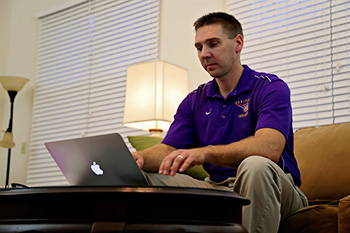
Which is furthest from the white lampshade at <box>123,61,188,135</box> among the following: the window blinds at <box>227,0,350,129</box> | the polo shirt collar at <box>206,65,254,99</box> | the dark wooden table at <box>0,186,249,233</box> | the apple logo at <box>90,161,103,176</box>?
the dark wooden table at <box>0,186,249,233</box>

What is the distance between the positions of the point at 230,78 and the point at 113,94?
2.02 m

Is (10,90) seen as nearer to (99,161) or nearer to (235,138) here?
(235,138)

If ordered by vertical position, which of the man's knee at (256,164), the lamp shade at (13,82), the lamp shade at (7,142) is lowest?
the man's knee at (256,164)

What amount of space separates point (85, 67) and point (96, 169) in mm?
2819

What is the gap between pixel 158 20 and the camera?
3707 mm

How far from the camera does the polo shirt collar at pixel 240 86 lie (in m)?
1.95

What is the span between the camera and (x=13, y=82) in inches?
164

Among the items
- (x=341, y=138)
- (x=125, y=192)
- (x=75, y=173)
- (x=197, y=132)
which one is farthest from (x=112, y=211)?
(x=341, y=138)

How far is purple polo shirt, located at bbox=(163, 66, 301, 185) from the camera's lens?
5.84 ft

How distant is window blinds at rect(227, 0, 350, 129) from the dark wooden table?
186 centimetres

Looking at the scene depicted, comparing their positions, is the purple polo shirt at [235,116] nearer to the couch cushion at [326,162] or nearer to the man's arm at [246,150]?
the man's arm at [246,150]

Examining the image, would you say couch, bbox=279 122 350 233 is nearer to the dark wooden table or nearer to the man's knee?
the man's knee

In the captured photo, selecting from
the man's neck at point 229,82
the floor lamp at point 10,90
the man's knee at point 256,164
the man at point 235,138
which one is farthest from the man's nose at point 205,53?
the floor lamp at point 10,90

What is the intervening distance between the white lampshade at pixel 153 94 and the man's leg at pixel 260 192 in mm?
1507
